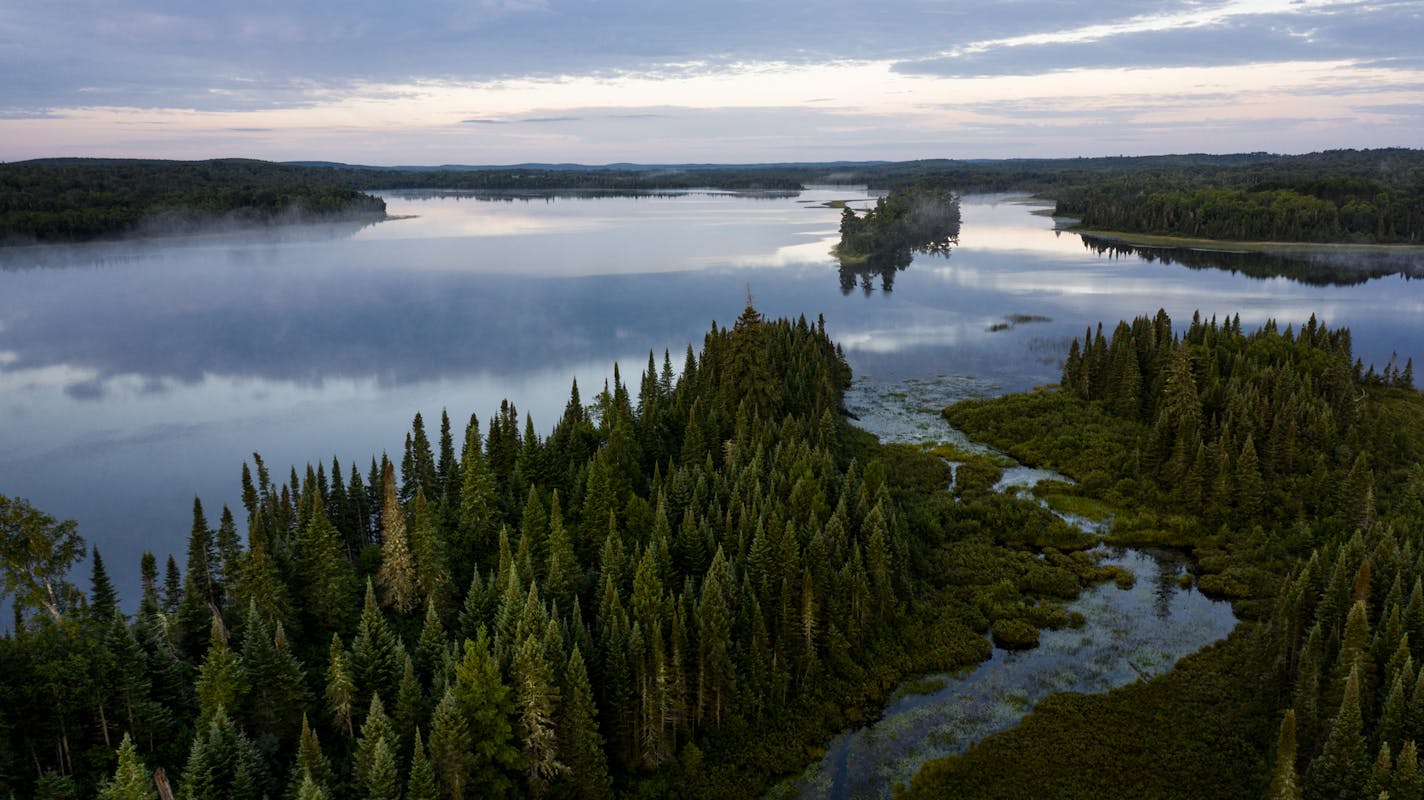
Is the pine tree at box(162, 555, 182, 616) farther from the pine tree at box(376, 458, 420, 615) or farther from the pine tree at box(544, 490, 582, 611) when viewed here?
the pine tree at box(544, 490, 582, 611)

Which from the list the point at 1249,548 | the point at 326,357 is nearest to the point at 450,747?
the point at 1249,548

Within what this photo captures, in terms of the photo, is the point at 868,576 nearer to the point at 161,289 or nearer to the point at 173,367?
the point at 173,367

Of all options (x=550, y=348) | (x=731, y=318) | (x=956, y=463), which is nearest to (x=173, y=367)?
(x=550, y=348)

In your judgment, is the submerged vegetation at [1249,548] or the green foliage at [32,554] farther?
the green foliage at [32,554]

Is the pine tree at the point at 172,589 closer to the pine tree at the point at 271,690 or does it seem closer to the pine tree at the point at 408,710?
the pine tree at the point at 271,690

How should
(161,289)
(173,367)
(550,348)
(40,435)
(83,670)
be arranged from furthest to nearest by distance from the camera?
(161,289) < (550,348) < (173,367) < (40,435) < (83,670)

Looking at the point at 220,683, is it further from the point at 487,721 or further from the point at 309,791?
the point at 487,721

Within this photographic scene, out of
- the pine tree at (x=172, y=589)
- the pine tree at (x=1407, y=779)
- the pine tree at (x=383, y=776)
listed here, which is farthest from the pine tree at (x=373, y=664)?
the pine tree at (x=1407, y=779)
